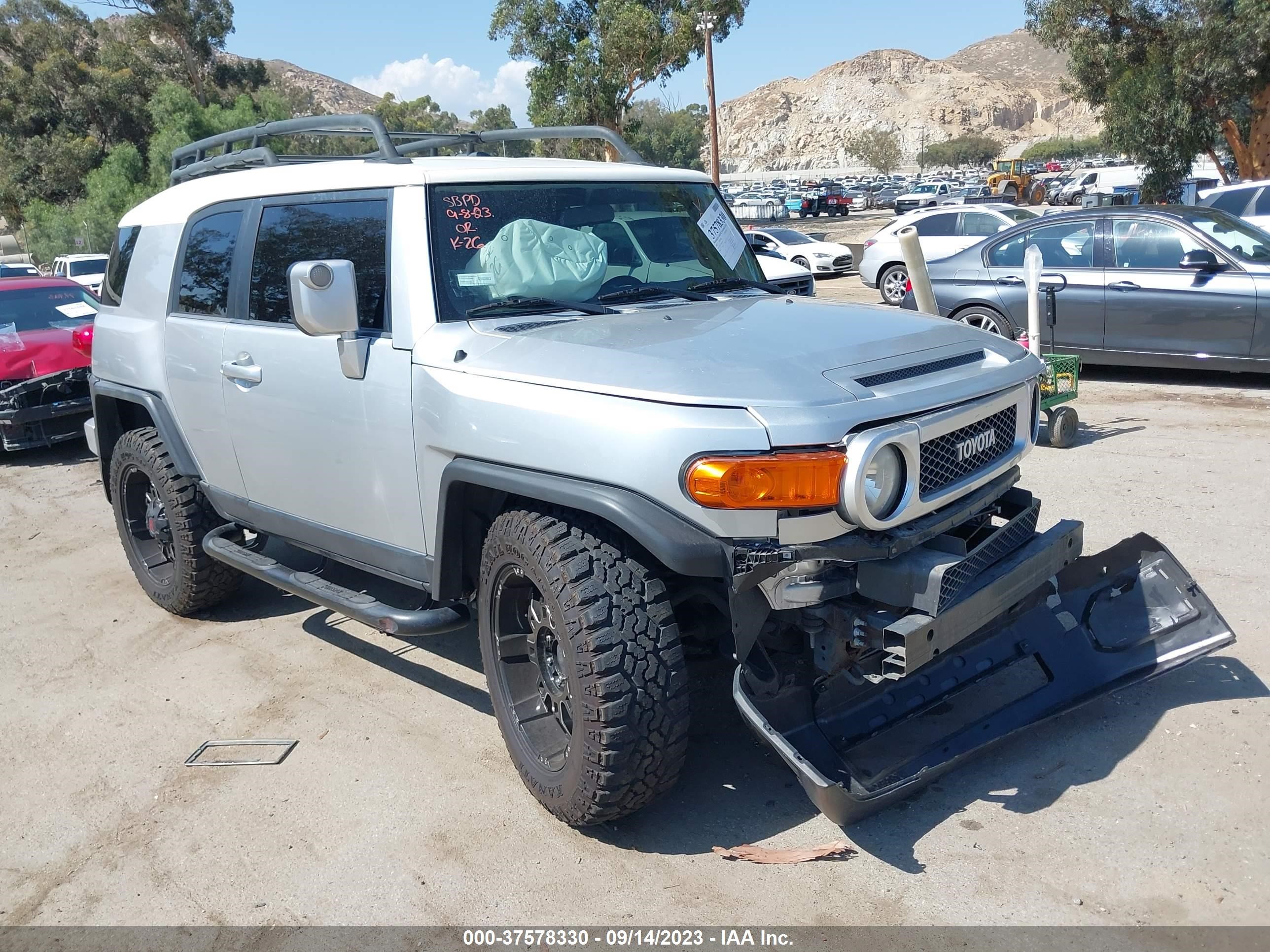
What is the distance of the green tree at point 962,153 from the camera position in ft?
389

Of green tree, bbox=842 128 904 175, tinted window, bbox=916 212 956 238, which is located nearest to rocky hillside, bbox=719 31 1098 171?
green tree, bbox=842 128 904 175

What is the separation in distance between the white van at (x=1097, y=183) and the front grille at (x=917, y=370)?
42.1m

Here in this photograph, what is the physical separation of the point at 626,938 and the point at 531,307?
2.09 meters

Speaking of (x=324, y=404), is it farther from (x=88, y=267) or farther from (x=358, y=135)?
(x=88, y=267)

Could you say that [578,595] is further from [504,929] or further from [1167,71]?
[1167,71]

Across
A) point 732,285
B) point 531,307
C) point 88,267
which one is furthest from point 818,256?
point 531,307

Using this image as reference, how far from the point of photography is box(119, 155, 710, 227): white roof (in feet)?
12.5

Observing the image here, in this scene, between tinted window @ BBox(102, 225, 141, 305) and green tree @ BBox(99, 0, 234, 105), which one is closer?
tinted window @ BBox(102, 225, 141, 305)

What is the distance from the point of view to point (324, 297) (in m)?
3.45

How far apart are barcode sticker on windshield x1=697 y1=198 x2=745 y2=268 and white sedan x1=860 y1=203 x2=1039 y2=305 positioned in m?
11.0

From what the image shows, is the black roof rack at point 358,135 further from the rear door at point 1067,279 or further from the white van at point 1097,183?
the white van at point 1097,183

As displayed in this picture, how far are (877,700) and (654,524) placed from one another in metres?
1.16

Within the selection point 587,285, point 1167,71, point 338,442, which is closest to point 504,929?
point 338,442

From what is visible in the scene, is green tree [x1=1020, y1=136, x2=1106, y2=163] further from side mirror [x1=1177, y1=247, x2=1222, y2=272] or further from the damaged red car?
the damaged red car
